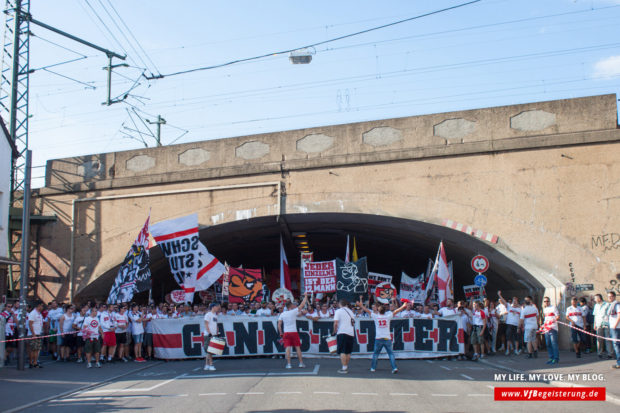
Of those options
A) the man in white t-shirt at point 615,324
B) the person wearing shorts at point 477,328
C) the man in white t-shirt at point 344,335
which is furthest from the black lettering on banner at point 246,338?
the man in white t-shirt at point 615,324

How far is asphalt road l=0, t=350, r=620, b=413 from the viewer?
9.23 metres

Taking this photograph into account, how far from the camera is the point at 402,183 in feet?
67.6

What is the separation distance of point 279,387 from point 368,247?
18.6m

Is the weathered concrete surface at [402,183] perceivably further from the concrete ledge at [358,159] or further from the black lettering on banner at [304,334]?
the black lettering on banner at [304,334]

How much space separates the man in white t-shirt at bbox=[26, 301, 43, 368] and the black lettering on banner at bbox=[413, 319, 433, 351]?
1017cm

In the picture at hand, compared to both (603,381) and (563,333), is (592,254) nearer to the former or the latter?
(563,333)

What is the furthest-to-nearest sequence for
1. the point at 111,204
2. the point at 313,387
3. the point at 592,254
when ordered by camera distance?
1. the point at 111,204
2. the point at 592,254
3. the point at 313,387

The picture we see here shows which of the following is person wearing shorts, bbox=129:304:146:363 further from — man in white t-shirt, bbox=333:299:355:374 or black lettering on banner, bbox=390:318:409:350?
black lettering on banner, bbox=390:318:409:350

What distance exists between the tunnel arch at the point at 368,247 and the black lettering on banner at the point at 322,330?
15.0 feet

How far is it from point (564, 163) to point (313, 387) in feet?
38.7

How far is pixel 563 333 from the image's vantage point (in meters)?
18.3

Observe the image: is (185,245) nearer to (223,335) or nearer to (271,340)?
(223,335)

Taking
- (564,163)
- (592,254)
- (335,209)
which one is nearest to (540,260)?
(592,254)

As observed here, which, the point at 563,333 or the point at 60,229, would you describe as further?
the point at 60,229
